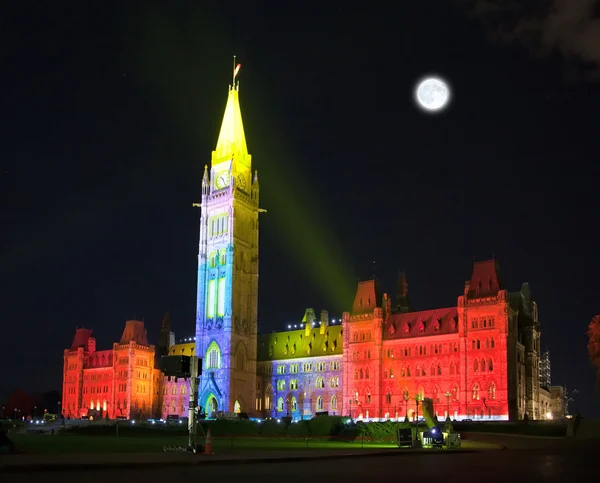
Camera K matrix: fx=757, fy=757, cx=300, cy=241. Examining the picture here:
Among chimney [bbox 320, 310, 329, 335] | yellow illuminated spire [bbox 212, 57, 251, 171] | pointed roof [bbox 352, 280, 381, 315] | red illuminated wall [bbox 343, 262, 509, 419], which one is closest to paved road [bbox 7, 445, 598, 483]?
red illuminated wall [bbox 343, 262, 509, 419]

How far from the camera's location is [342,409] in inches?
4579

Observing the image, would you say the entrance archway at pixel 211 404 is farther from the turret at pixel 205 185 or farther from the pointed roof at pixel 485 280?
the pointed roof at pixel 485 280

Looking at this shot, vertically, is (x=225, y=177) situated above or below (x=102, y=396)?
above

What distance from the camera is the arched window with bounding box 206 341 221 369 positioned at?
123537 millimetres

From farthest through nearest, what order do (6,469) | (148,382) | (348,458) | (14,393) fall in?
(14,393), (148,382), (348,458), (6,469)

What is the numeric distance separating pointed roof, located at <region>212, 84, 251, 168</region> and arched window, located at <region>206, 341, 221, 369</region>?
1284 inches

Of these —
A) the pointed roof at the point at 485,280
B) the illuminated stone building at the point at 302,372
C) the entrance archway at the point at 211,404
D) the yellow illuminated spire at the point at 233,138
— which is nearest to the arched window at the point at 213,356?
the entrance archway at the point at 211,404

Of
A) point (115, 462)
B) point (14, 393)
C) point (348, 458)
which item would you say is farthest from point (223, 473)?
point (14, 393)

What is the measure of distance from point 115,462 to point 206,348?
330 feet

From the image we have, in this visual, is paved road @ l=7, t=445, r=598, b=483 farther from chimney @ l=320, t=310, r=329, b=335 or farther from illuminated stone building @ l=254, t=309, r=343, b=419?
chimney @ l=320, t=310, r=329, b=335

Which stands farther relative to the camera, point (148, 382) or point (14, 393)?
point (14, 393)

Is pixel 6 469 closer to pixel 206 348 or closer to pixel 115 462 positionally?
pixel 115 462

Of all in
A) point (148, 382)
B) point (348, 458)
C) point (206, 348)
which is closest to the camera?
point (348, 458)

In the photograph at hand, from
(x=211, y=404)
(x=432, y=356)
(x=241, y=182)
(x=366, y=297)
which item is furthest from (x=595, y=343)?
(x=241, y=182)
